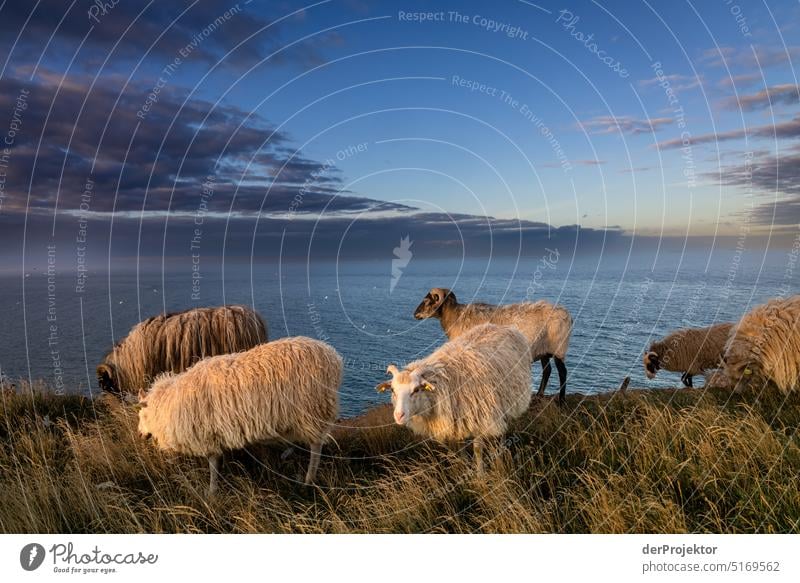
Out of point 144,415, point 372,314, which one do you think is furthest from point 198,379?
point 372,314

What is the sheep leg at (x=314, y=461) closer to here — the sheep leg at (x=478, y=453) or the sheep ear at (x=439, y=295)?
the sheep leg at (x=478, y=453)

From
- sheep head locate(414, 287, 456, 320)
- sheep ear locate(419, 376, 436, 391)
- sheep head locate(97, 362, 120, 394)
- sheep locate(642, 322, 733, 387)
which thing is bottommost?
sheep locate(642, 322, 733, 387)

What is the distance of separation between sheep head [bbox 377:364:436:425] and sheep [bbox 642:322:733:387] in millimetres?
10169

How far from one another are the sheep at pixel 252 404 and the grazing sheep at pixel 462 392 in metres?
0.90

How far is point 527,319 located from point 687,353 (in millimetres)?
5864

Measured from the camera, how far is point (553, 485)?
18.2ft

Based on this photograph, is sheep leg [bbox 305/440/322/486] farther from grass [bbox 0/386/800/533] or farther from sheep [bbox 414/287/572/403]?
sheep [bbox 414/287/572/403]

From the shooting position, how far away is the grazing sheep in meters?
5.95

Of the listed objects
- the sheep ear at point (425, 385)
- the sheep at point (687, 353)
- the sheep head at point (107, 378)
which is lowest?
the sheep at point (687, 353)

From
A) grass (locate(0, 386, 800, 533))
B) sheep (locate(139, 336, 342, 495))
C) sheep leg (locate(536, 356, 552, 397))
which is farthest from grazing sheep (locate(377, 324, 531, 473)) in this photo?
sheep leg (locate(536, 356, 552, 397))

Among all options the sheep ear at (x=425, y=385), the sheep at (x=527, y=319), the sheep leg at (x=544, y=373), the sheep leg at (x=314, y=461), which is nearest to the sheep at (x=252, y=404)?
the sheep leg at (x=314, y=461)

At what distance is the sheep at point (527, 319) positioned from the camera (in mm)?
11016
